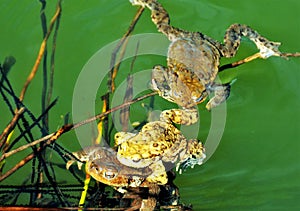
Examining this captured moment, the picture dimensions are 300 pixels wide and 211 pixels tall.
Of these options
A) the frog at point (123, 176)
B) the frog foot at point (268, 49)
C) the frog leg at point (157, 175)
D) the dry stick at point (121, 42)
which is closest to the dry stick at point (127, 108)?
the dry stick at point (121, 42)

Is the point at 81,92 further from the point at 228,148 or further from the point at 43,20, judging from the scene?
the point at 228,148

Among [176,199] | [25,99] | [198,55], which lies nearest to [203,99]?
[198,55]

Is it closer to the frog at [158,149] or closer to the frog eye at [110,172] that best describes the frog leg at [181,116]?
the frog at [158,149]

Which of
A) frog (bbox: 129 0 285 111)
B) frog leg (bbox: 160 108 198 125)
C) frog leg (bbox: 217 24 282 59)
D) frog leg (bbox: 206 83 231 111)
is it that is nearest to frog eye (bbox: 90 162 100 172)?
frog leg (bbox: 160 108 198 125)

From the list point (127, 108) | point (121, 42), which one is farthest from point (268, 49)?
point (127, 108)

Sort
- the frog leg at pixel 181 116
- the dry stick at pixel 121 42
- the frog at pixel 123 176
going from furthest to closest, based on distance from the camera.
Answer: the dry stick at pixel 121 42 < the frog leg at pixel 181 116 < the frog at pixel 123 176

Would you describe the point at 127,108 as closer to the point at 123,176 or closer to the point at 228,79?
the point at 123,176

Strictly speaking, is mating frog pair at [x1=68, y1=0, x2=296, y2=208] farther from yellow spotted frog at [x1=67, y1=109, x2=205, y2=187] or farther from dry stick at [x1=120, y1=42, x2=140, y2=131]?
dry stick at [x1=120, y1=42, x2=140, y2=131]
